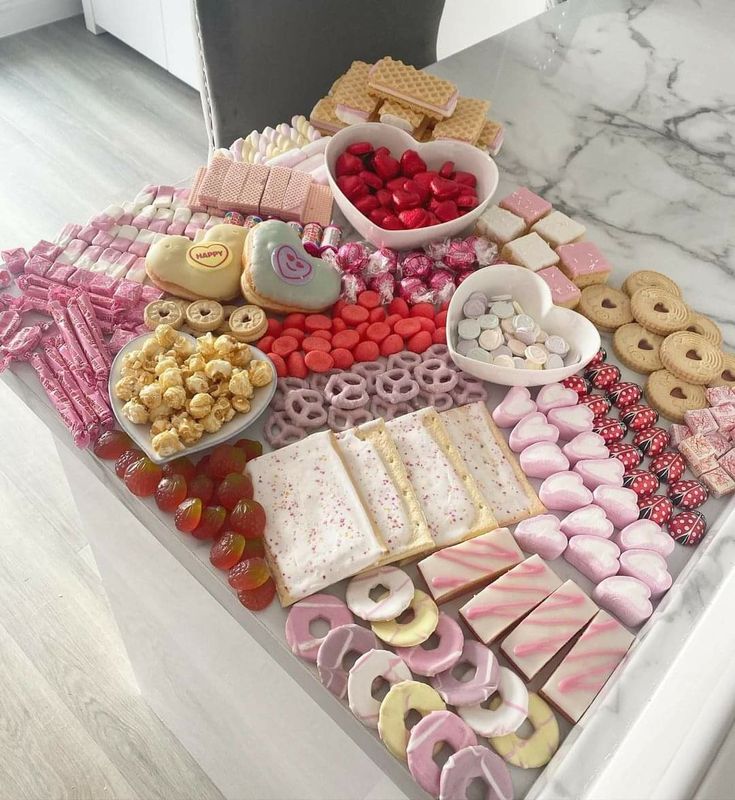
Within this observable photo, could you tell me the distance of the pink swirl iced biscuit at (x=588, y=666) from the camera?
0.75m

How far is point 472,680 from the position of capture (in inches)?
29.8

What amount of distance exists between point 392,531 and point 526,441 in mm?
216

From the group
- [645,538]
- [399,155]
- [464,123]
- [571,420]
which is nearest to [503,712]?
[645,538]

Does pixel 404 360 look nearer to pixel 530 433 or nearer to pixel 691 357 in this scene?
pixel 530 433

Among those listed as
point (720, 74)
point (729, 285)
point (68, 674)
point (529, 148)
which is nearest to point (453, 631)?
point (729, 285)

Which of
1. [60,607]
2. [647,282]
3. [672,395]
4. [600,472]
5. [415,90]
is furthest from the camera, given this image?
[60,607]

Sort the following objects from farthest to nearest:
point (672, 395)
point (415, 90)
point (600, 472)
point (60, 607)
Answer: point (60, 607) < point (415, 90) < point (672, 395) < point (600, 472)

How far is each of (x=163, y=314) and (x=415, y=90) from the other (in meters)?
0.60

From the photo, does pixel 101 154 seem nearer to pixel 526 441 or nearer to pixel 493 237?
pixel 493 237

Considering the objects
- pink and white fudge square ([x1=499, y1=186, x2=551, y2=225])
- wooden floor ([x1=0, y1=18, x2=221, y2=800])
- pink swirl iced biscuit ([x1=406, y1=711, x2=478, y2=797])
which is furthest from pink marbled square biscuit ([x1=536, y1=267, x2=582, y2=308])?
wooden floor ([x1=0, y1=18, x2=221, y2=800])

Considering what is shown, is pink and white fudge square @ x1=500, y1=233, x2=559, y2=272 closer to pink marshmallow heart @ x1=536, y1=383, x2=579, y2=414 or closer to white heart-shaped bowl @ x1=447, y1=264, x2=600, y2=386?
white heart-shaped bowl @ x1=447, y1=264, x2=600, y2=386

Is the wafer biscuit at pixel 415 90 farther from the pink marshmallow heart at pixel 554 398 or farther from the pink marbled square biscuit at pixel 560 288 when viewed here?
the pink marshmallow heart at pixel 554 398

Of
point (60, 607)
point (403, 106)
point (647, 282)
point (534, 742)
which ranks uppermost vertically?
point (403, 106)

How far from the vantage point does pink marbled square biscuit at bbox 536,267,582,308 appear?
1071 millimetres
